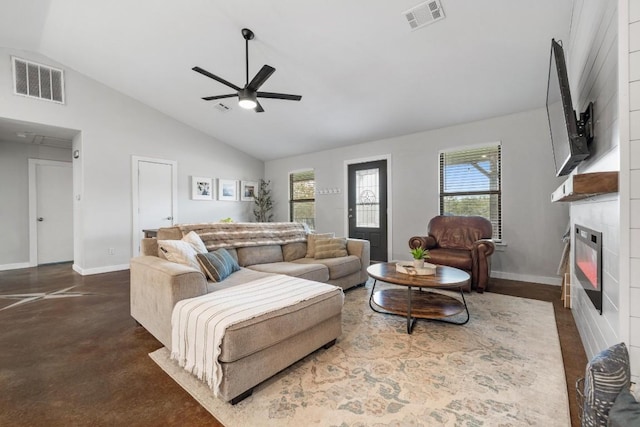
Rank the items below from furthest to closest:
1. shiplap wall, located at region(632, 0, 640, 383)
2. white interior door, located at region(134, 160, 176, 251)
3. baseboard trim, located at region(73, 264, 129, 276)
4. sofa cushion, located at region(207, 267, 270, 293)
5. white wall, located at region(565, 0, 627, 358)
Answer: white interior door, located at region(134, 160, 176, 251) < baseboard trim, located at region(73, 264, 129, 276) < sofa cushion, located at region(207, 267, 270, 293) < white wall, located at region(565, 0, 627, 358) < shiplap wall, located at region(632, 0, 640, 383)

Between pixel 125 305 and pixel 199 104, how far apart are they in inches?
142

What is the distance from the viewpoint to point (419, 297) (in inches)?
113

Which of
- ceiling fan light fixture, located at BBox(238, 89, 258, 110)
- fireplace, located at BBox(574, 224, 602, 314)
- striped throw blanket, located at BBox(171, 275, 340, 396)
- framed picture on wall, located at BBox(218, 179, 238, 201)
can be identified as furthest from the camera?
framed picture on wall, located at BBox(218, 179, 238, 201)

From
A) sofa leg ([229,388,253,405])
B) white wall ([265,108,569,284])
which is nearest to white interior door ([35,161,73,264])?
white wall ([265,108,569,284])

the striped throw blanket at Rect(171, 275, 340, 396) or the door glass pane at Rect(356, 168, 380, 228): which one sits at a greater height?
the door glass pane at Rect(356, 168, 380, 228)

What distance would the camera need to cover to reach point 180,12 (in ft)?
10.4

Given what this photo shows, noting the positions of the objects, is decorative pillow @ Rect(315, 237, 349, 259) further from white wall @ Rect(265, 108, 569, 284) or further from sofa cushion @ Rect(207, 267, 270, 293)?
white wall @ Rect(265, 108, 569, 284)

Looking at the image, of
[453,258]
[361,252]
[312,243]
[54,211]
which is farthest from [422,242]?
[54,211]

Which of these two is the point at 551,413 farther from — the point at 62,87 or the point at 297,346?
the point at 62,87

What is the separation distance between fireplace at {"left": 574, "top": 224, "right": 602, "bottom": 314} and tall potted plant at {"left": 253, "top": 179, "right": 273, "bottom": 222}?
6108 mm

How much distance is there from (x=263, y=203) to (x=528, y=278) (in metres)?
5.70

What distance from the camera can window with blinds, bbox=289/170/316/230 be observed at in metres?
6.66

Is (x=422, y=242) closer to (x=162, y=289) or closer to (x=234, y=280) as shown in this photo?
(x=234, y=280)

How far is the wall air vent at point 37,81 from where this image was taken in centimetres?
413
